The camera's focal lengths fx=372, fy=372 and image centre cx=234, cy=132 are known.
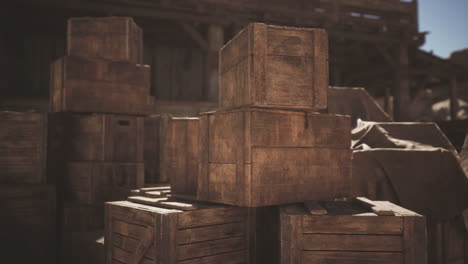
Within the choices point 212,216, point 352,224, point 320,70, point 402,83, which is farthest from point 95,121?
point 402,83

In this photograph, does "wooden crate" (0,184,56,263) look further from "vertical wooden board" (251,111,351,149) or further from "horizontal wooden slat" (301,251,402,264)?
"horizontal wooden slat" (301,251,402,264)

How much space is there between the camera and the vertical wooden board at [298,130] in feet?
10.4

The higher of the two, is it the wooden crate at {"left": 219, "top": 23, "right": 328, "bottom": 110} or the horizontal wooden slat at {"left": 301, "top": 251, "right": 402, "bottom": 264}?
the wooden crate at {"left": 219, "top": 23, "right": 328, "bottom": 110}

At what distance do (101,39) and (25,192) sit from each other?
2.40 m

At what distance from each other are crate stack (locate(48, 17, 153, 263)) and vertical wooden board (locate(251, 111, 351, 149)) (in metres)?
2.46

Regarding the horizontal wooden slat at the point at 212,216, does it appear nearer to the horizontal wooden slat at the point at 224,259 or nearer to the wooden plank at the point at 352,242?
the horizontal wooden slat at the point at 224,259

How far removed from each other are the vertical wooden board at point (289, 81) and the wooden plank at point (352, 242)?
1131mm

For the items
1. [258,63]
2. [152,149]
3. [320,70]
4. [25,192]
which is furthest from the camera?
[152,149]

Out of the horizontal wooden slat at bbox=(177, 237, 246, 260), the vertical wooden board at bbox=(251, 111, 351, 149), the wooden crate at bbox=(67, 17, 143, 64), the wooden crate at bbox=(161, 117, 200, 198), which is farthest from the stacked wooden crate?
the vertical wooden board at bbox=(251, 111, 351, 149)

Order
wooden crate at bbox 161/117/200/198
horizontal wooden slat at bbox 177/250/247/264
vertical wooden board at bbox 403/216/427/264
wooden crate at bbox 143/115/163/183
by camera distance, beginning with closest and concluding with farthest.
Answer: vertical wooden board at bbox 403/216/427/264
horizontal wooden slat at bbox 177/250/247/264
wooden crate at bbox 161/117/200/198
wooden crate at bbox 143/115/163/183

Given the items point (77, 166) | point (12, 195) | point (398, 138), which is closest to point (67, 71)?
point (77, 166)

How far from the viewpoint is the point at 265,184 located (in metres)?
3.19

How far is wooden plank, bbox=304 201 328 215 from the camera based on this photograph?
2.87 m

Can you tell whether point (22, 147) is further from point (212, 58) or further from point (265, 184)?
point (212, 58)
